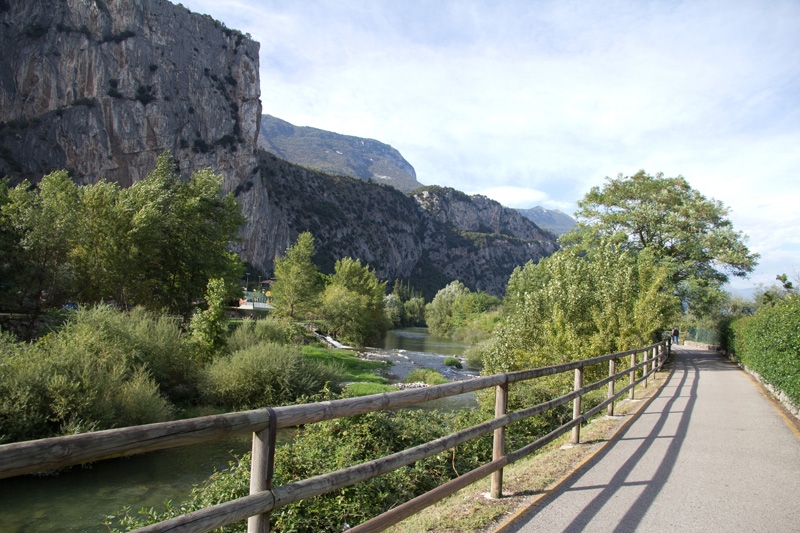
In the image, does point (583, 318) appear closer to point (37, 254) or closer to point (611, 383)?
point (611, 383)

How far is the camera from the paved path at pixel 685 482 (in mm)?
4547

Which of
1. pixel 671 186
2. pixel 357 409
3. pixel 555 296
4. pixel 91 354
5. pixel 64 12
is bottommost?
pixel 91 354

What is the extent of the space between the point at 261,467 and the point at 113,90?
392 feet

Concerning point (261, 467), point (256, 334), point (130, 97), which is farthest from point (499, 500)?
point (130, 97)

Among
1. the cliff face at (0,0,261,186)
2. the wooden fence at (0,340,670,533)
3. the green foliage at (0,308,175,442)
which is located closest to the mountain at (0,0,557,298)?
the cliff face at (0,0,261,186)

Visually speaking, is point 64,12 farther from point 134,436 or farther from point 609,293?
point 134,436

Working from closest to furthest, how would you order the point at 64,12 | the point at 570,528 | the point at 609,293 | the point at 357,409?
the point at 357,409, the point at 570,528, the point at 609,293, the point at 64,12

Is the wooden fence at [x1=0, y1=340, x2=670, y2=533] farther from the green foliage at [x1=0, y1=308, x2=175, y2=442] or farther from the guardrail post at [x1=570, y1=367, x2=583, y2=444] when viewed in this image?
the green foliage at [x1=0, y1=308, x2=175, y2=442]

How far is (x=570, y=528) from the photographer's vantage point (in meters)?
4.27

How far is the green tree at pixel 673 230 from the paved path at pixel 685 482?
19.1 meters

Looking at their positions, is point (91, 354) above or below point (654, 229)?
below

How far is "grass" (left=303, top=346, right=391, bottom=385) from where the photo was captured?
95.1ft

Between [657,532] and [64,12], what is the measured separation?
12889 centimetres

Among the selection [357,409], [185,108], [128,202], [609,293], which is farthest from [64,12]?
[357,409]
